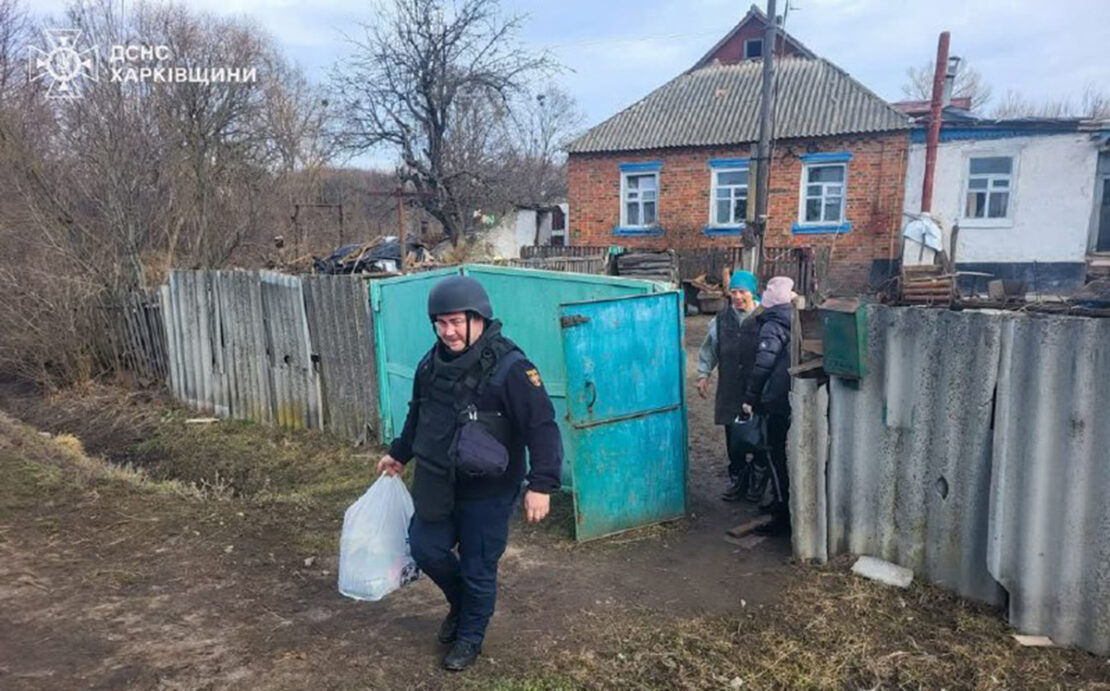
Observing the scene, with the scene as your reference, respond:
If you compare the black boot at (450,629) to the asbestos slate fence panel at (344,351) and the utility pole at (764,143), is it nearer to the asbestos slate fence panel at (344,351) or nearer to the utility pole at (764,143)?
the asbestos slate fence panel at (344,351)

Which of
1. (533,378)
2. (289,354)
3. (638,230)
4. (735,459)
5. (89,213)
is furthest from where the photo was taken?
(638,230)

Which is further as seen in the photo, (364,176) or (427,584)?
(364,176)

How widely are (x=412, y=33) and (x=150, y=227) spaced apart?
48.4 feet

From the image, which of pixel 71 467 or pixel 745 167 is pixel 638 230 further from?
pixel 71 467

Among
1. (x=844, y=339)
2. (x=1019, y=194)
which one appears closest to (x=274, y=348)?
(x=844, y=339)

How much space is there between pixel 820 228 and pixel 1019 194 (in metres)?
4.55

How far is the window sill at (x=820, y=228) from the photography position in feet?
59.6

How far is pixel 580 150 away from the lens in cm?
2123

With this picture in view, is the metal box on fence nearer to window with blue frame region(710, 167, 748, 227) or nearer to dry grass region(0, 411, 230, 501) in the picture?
dry grass region(0, 411, 230, 501)

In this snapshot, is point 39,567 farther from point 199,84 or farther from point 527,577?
point 199,84

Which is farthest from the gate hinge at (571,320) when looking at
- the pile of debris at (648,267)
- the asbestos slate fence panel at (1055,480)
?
the pile of debris at (648,267)

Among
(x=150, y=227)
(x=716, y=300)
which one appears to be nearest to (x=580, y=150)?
(x=716, y=300)

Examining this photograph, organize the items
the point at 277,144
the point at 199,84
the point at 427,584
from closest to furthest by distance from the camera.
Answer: the point at 427,584 → the point at 199,84 → the point at 277,144

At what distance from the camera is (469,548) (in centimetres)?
291
